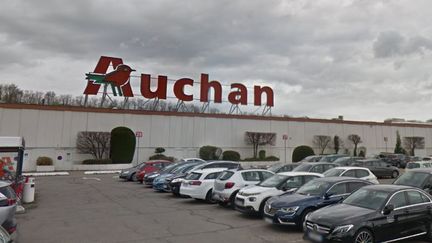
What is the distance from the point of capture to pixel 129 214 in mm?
12789

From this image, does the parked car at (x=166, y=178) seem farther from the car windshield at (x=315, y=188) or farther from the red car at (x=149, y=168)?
the car windshield at (x=315, y=188)

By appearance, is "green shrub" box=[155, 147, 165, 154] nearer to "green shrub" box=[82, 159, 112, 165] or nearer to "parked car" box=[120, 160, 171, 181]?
"green shrub" box=[82, 159, 112, 165]

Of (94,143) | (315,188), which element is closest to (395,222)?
(315,188)

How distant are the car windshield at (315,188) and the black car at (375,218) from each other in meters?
1.43

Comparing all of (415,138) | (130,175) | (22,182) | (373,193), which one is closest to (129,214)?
(22,182)

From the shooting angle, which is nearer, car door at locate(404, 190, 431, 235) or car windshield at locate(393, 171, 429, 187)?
car door at locate(404, 190, 431, 235)

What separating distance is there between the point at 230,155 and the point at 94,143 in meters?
14.7

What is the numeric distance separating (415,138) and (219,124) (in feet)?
110

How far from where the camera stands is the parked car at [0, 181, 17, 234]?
7.36 meters

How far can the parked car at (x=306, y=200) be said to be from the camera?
31.4 ft

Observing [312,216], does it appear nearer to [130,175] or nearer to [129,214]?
[129,214]

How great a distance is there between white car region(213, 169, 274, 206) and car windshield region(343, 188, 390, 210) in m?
5.34

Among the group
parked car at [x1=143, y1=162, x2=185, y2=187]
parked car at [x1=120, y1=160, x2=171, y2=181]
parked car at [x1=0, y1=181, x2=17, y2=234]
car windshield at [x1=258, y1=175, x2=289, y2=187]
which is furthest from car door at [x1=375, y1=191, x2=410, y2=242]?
parked car at [x1=120, y1=160, x2=171, y2=181]

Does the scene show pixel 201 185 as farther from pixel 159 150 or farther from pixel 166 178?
pixel 159 150
